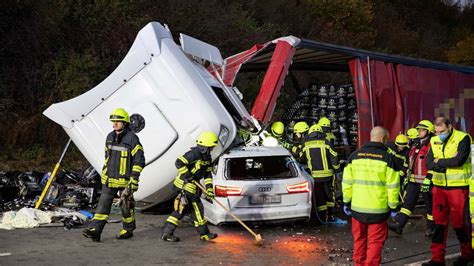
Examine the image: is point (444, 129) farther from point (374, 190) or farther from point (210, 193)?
point (210, 193)

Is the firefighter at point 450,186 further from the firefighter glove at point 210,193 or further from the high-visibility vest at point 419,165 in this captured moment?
the firefighter glove at point 210,193

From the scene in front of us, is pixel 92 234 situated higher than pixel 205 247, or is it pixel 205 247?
pixel 92 234

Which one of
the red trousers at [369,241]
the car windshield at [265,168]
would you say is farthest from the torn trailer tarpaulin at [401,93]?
the red trousers at [369,241]

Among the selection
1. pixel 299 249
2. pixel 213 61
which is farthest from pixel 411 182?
pixel 213 61

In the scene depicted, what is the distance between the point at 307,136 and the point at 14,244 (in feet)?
16.3

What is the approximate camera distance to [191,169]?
8.72 meters

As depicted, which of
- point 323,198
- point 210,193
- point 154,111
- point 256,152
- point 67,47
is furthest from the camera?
point 67,47

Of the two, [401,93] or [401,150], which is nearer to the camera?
[401,150]

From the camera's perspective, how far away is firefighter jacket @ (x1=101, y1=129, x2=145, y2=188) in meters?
8.54

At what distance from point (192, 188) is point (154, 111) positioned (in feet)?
6.49

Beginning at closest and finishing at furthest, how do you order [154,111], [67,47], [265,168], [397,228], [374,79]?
1. [397,228]
2. [265,168]
3. [154,111]
4. [374,79]
5. [67,47]

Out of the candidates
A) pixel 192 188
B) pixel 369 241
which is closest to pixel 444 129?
pixel 369 241

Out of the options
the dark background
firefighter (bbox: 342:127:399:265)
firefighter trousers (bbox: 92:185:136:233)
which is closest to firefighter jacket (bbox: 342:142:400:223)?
firefighter (bbox: 342:127:399:265)

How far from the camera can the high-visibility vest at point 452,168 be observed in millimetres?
7328
